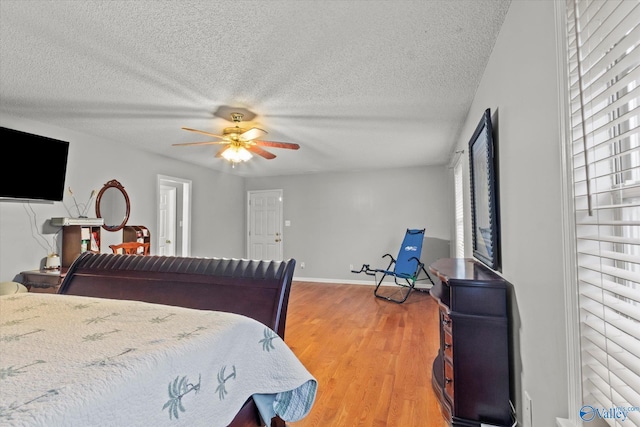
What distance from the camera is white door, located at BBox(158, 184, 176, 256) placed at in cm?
536

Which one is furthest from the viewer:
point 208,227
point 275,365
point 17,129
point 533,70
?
point 208,227

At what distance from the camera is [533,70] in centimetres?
125

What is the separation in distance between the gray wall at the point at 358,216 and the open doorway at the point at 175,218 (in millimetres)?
1855

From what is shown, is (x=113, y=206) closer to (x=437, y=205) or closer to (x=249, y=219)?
(x=249, y=219)

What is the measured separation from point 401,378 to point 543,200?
5.81 ft

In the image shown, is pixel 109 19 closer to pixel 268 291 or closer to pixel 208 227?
pixel 268 291

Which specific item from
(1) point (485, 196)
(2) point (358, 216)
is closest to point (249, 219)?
(2) point (358, 216)

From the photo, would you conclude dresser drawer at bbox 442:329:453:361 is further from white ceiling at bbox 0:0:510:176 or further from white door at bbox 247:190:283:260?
white door at bbox 247:190:283:260

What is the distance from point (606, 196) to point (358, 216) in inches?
205

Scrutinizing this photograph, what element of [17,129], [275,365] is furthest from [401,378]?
[17,129]

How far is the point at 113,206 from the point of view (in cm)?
398

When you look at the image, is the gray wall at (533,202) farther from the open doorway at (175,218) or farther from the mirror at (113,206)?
the open doorway at (175,218)

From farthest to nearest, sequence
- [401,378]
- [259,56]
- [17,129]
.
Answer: [17,129] → [401,378] → [259,56]

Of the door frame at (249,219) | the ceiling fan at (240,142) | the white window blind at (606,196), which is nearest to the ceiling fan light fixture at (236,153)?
the ceiling fan at (240,142)
